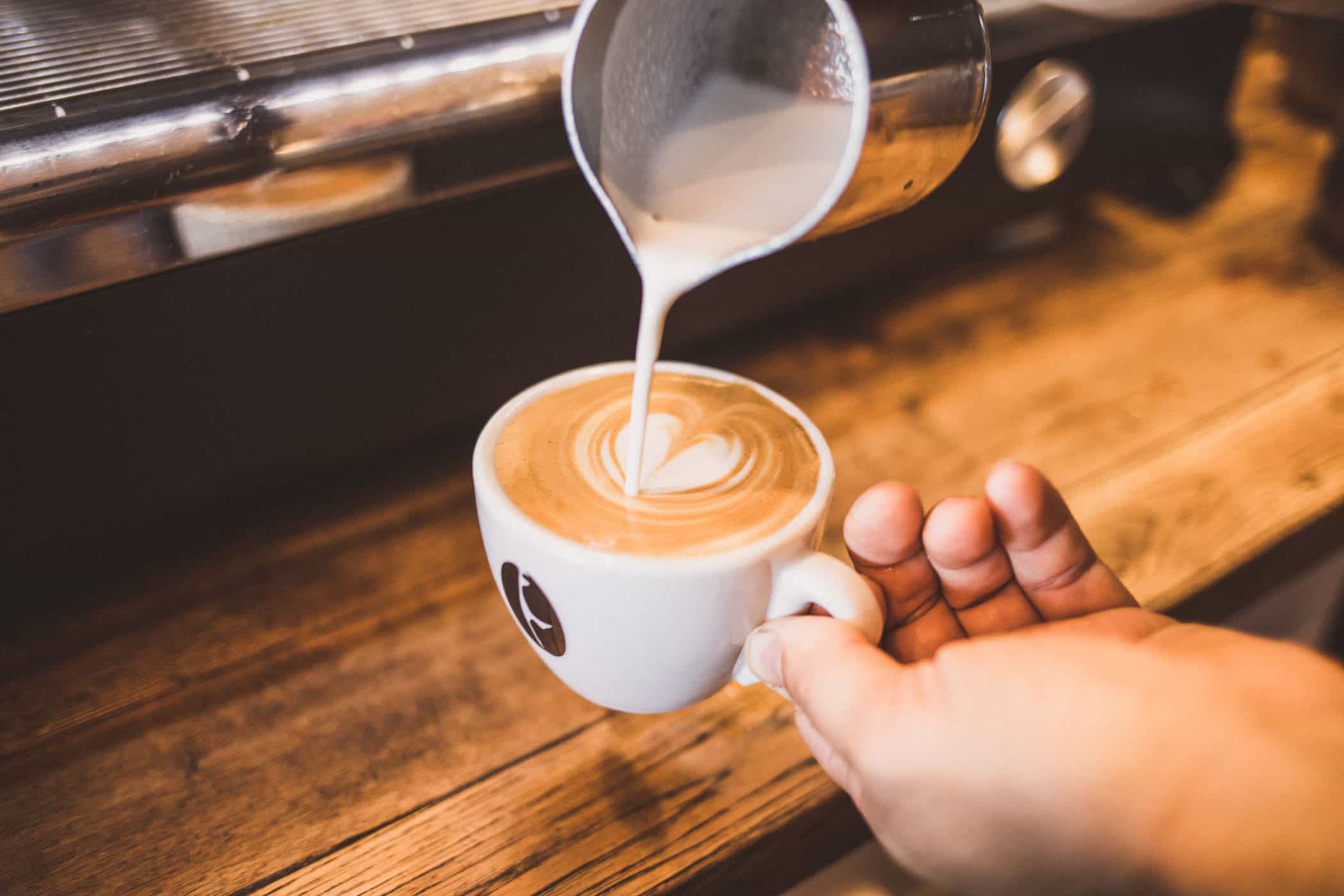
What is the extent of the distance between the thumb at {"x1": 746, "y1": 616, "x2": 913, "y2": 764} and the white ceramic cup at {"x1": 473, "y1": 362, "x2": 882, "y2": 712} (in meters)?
0.02

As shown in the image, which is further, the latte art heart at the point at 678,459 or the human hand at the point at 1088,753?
the latte art heart at the point at 678,459

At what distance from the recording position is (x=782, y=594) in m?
0.53

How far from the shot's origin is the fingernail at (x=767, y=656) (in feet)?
1.69

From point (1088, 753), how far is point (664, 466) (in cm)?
29

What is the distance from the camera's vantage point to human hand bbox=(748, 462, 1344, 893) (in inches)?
16.3

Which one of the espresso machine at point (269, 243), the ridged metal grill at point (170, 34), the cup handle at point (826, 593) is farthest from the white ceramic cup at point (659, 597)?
the ridged metal grill at point (170, 34)

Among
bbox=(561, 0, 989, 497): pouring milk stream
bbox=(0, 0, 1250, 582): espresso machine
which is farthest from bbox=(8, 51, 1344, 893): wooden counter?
bbox=(561, 0, 989, 497): pouring milk stream

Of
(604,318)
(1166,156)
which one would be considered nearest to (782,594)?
(604,318)

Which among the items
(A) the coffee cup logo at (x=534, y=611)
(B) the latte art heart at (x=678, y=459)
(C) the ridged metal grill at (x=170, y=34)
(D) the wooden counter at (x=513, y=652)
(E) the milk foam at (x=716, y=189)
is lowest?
(D) the wooden counter at (x=513, y=652)

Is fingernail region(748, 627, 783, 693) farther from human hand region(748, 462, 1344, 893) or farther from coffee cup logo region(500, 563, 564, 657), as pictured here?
coffee cup logo region(500, 563, 564, 657)

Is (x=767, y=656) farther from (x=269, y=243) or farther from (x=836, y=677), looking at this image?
(x=269, y=243)

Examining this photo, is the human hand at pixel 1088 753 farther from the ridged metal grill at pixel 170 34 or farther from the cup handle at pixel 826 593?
the ridged metal grill at pixel 170 34

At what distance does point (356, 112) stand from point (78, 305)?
7.8 inches

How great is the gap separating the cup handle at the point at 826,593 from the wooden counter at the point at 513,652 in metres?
0.15
